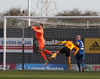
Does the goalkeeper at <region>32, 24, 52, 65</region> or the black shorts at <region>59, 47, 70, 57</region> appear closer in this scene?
the black shorts at <region>59, 47, 70, 57</region>

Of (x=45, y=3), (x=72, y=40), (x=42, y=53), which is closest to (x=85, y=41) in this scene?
(x=72, y=40)

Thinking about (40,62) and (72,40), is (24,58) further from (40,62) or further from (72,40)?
(72,40)

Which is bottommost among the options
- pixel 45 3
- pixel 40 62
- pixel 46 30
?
pixel 40 62

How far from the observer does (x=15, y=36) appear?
2853 cm

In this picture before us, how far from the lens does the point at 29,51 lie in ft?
93.2

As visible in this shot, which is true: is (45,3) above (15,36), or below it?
above

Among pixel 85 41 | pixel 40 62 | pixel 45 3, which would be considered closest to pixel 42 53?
pixel 40 62

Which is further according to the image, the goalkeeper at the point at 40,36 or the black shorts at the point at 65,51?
the goalkeeper at the point at 40,36

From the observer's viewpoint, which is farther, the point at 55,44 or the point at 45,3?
the point at 45,3

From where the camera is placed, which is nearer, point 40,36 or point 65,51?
A: point 65,51

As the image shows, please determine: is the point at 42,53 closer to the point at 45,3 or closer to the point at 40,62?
the point at 40,62

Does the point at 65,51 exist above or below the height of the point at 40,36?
below

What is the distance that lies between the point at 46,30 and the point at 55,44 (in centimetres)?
94

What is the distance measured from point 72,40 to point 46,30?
157cm
